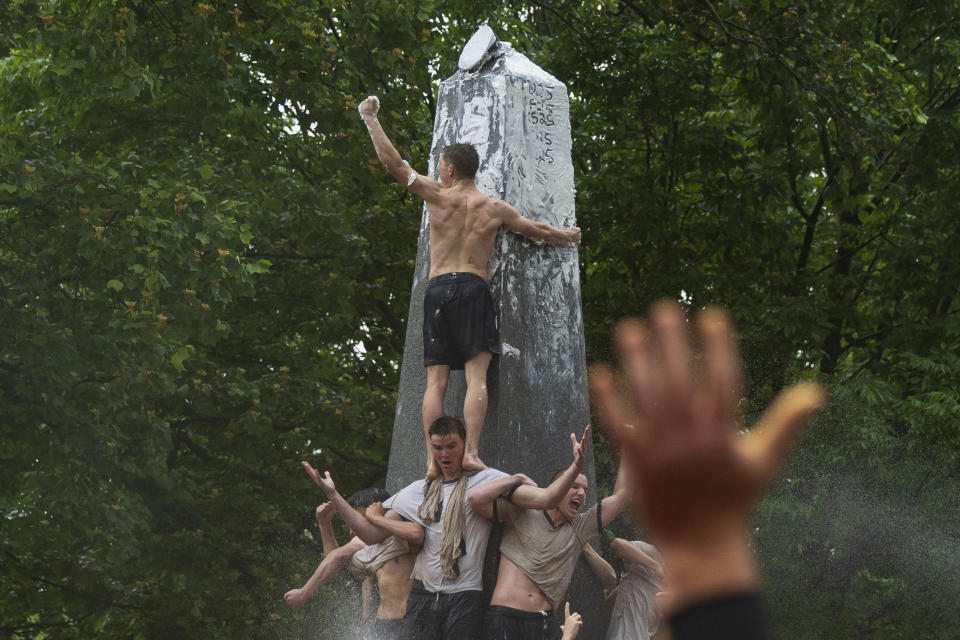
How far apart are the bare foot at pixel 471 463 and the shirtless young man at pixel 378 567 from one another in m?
0.46

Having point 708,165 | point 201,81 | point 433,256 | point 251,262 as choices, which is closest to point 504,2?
point 708,165

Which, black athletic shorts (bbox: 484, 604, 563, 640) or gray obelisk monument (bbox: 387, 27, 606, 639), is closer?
black athletic shorts (bbox: 484, 604, 563, 640)

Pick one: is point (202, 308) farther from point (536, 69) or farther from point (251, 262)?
point (536, 69)

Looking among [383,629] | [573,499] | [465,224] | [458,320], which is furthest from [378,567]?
[465,224]

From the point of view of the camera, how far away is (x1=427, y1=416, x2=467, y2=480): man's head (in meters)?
6.65

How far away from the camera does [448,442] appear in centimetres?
665

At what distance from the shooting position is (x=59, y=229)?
37.3ft

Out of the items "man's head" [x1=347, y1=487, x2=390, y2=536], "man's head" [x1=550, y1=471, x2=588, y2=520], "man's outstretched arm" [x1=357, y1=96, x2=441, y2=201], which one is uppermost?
"man's outstretched arm" [x1=357, y1=96, x2=441, y2=201]

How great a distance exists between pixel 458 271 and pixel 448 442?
3.78 ft

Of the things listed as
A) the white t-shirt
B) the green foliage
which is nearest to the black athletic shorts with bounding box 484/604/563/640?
the white t-shirt

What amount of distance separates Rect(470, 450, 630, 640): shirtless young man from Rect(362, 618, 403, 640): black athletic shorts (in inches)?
20.5

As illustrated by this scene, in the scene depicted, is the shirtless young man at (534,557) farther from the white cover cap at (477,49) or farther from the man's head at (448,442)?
the white cover cap at (477,49)

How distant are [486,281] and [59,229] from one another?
5432mm

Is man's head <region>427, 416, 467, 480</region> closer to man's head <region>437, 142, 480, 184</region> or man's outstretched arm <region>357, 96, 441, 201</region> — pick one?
man's outstretched arm <region>357, 96, 441, 201</region>
